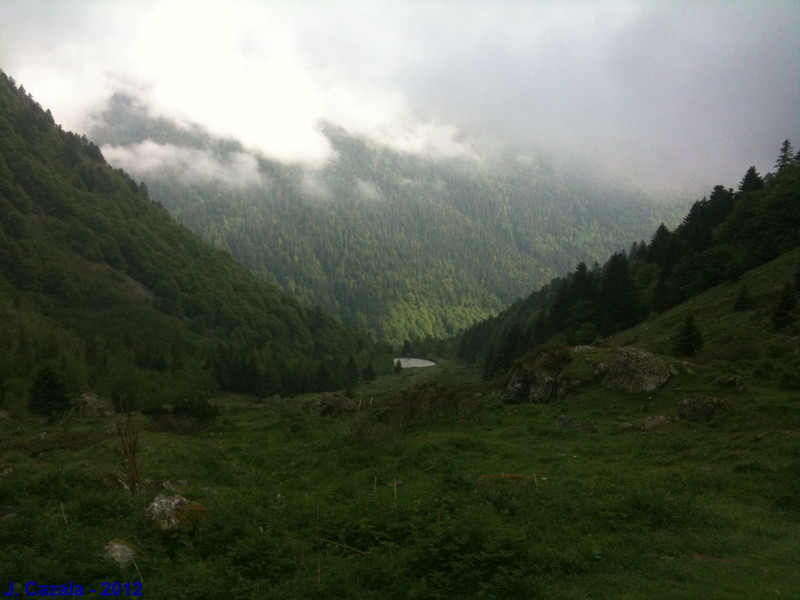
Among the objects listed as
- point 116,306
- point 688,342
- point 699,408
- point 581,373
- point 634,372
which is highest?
point 116,306

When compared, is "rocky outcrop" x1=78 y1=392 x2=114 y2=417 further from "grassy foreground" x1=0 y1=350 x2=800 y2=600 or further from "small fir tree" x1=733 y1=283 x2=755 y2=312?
"small fir tree" x1=733 y1=283 x2=755 y2=312

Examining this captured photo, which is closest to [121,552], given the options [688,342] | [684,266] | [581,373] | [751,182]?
[581,373]

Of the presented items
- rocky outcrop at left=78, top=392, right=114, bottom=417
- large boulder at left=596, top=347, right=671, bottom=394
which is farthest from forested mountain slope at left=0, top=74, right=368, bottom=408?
large boulder at left=596, top=347, right=671, bottom=394

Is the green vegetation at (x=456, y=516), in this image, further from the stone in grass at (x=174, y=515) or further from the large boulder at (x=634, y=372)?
the large boulder at (x=634, y=372)

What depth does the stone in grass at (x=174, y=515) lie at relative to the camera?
13562 millimetres

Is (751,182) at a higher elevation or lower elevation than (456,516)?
higher

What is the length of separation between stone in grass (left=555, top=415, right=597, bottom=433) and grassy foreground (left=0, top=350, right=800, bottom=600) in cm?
121

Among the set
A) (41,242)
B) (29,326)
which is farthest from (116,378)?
(41,242)

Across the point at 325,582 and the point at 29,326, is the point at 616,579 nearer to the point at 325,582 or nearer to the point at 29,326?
the point at 325,582

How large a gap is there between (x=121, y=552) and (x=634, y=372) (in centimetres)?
3483

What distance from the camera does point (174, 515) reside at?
1389cm

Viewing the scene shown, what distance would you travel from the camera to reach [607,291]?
251ft

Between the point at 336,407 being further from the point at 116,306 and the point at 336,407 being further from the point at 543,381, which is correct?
the point at 116,306

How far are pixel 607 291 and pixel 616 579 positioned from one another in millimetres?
71354
